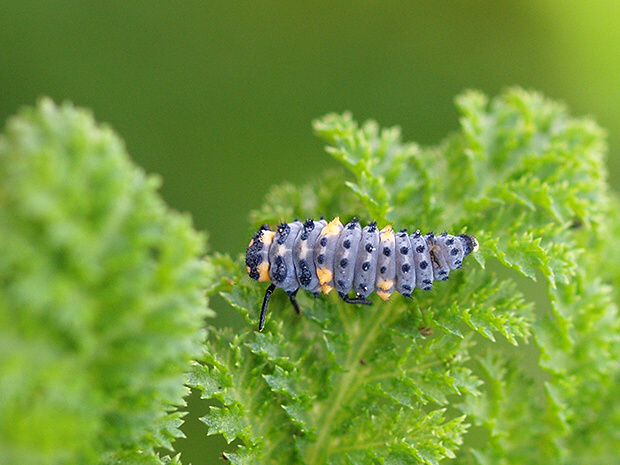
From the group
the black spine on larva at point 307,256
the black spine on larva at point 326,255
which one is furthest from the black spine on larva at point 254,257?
the black spine on larva at point 326,255

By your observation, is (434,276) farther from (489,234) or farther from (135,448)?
(135,448)

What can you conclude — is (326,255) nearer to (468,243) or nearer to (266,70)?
(468,243)

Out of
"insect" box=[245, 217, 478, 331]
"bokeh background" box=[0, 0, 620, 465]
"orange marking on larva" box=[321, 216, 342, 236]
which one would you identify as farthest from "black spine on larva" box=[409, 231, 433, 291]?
"bokeh background" box=[0, 0, 620, 465]

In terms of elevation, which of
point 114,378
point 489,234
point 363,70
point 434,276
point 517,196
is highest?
point 363,70

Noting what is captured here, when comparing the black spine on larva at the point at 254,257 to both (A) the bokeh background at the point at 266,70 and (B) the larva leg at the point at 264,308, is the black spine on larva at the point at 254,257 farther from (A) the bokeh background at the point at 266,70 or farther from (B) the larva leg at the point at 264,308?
(A) the bokeh background at the point at 266,70

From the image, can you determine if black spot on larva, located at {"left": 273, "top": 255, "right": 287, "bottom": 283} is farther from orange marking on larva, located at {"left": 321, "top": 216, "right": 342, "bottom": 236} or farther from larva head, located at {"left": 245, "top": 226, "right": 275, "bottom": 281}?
orange marking on larva, located at {"left": 321, "top": 216, "right": 342, "bottom": 236}

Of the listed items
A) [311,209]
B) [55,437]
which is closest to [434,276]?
[311,209]

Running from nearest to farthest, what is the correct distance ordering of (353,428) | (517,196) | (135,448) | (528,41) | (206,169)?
(135,448), (353,428), (517,196), (206,169), (528,41)
